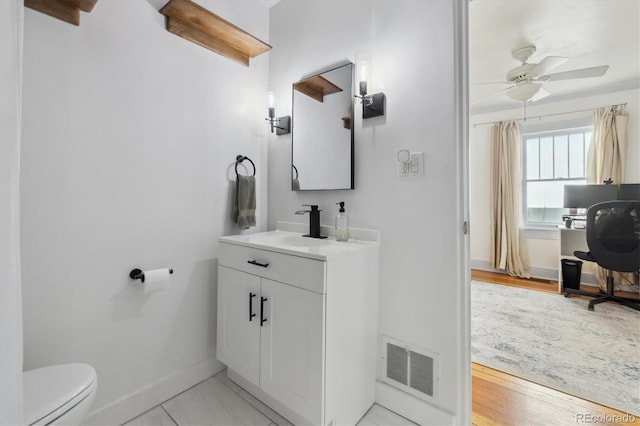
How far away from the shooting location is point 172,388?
5.19ft

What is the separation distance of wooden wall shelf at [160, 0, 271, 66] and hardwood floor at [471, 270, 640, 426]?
2521 mm

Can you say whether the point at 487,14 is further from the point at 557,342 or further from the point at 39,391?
the point at 39,391

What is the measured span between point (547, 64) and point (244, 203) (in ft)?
9.52

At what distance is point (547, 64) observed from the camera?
2.46 metres

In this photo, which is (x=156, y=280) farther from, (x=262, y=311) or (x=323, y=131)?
(x=323, y=131)

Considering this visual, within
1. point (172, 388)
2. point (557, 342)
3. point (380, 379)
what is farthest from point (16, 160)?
point (557, 342)

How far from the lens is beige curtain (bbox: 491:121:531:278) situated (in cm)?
405

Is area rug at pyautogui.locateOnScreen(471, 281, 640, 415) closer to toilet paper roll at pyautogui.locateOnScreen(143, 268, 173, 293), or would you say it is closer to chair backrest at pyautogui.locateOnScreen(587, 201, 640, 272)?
chair backrest at pyautogui.locateOnScreen(587, 201, 640, 272)

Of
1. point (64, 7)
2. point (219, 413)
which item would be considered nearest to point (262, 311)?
point (219, 413)

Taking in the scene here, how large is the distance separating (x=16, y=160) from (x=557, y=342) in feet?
10.5

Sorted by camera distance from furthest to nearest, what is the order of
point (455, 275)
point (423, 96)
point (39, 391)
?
1. point (423, 96)
2. point (455, 275)
3. point (39, 391)

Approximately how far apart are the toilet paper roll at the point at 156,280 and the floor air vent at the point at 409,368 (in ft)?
4.05

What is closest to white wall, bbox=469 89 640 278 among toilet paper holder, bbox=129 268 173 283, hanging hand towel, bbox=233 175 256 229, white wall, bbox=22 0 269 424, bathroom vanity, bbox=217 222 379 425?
bathroom vanity, bbox=217 222 379 425

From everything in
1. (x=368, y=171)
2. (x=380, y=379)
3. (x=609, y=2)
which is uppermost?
(x=609, y=2)
